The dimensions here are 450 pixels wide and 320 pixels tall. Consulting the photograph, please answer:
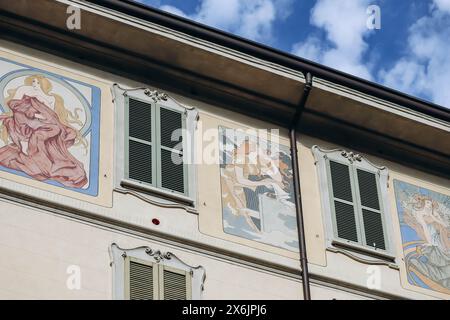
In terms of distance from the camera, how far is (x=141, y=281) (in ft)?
56.0

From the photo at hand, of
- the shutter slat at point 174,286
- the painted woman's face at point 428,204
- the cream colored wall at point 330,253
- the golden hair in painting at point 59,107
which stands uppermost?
the golden hair in painting at point 59,107

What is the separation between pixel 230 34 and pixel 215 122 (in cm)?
129

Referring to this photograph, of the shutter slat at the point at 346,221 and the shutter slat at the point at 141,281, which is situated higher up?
the shutter slat at the point at 346,221

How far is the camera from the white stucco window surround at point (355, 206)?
19.1m

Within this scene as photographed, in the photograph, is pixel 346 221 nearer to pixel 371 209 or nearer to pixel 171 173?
pixel 371 209

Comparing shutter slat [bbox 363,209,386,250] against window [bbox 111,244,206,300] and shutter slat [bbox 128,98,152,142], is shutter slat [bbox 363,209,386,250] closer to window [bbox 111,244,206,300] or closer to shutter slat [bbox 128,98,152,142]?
window [bbox 111,244,206,300]

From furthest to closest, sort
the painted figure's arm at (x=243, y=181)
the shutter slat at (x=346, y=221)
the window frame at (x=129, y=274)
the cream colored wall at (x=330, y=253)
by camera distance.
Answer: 1. the shutter slat at (x=346, y=221)
2. the painted figure's arm at (x=243, y=181)
3. the cream colored wall at (x=330, y=253)
4. the window frame at (x=129, y=274)

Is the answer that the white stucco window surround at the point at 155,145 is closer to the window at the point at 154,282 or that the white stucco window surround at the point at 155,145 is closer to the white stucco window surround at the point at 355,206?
the window at the point at 154,282

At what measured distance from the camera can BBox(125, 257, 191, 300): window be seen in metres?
17.0

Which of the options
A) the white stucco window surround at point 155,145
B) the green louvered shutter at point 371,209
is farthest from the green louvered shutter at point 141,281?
the green louvered shutter at point 371,209

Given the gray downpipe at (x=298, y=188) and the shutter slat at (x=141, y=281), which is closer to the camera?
the shutter slat at (x=141, y=281)

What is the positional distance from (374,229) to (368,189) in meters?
0.77
